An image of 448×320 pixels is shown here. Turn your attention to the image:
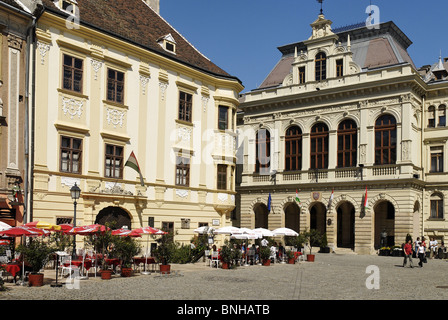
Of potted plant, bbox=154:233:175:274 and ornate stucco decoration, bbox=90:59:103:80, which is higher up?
ornate stucco decoration, bbox=90:59:103:80

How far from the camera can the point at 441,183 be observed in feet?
153

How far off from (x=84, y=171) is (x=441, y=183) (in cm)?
3174

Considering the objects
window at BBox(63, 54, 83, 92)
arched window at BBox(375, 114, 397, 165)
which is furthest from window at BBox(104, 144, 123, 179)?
arched window at BBox(375, 114, 397, 165)

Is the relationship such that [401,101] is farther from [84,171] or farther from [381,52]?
[84,171]

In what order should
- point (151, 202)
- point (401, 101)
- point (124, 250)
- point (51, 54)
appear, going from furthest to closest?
point (401, 101), point (151, 202), point (51, 54), point (124, 250)

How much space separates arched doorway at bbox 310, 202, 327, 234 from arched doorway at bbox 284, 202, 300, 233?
1551 mm

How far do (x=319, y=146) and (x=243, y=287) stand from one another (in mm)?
32998

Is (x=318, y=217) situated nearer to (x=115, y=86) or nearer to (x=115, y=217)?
(x=115, y=217)

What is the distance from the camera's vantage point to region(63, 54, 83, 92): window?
2709cm

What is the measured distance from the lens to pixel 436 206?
1849 inches

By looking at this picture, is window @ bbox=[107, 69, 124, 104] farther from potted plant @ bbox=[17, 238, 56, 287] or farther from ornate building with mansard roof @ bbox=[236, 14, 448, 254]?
ornate building with mansard roof @ bbox=[236, 14, 448, 254]

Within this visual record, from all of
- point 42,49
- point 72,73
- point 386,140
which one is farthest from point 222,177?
point 386,140

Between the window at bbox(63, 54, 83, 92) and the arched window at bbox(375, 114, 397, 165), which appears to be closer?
the window at bbox(63, 54, 83, 92)
